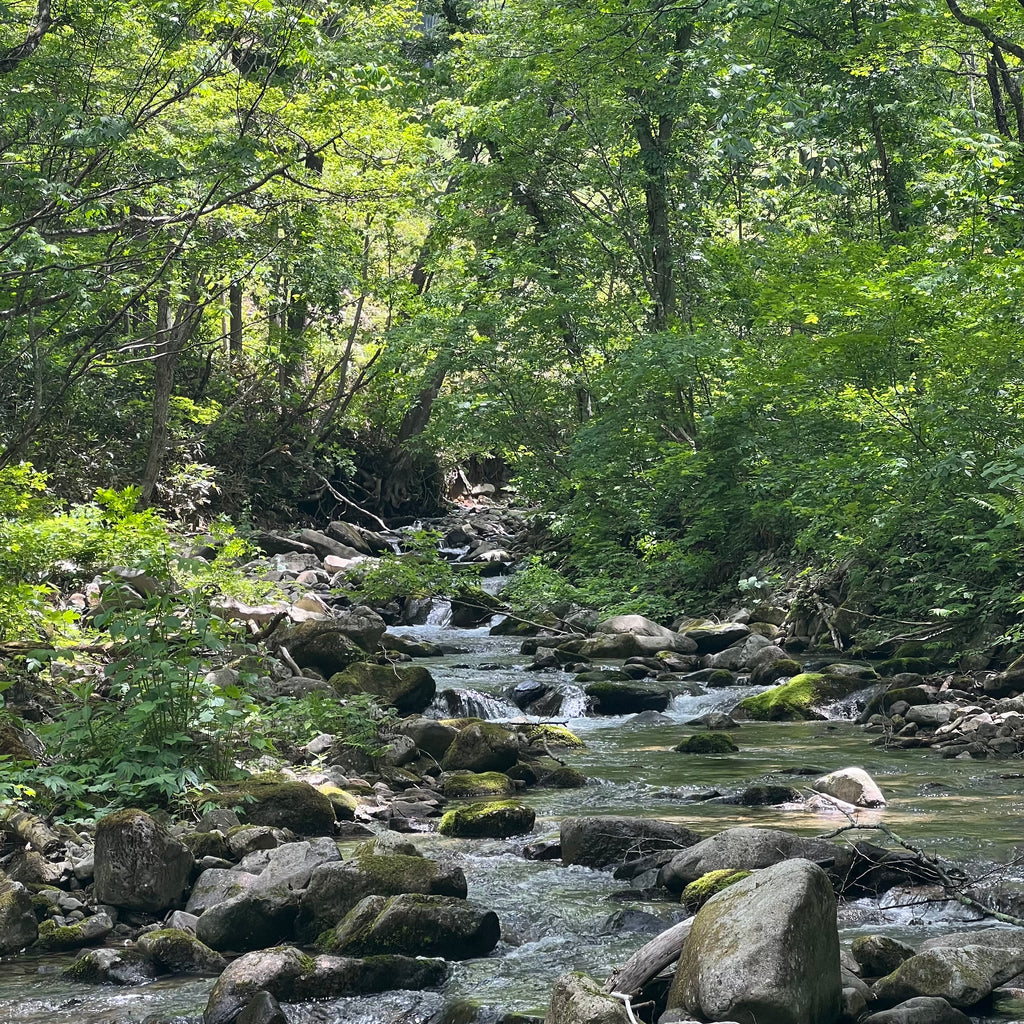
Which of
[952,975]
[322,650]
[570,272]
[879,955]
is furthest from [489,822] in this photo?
[570,272]

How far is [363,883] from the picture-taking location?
5.02m

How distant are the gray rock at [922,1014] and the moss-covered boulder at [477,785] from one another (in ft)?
15.2

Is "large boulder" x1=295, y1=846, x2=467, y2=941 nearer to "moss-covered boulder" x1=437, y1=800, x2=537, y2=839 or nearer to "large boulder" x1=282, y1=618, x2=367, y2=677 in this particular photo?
"moss-covered boulder" x1=437, y1=800, x2=537, y2=839

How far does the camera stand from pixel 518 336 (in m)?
19.4

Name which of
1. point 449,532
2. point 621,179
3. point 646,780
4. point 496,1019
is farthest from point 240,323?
point 496,1019

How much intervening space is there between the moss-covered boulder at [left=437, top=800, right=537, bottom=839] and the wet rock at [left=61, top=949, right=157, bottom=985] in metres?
2.45

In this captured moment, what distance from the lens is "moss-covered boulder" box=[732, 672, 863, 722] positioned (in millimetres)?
10922

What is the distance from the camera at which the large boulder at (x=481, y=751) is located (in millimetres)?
8547

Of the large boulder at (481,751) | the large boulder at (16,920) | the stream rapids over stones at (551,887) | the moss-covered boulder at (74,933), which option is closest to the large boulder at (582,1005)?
the stream rapids over stones at (551,887)

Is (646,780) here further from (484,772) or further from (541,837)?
(541,837)

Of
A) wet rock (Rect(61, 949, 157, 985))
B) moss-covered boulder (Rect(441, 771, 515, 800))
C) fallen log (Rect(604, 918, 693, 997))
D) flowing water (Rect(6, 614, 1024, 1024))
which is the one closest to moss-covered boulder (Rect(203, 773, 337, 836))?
flowing water (Rect(6, 614, 1024, 1024))

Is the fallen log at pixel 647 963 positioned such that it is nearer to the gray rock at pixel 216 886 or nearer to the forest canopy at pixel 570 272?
the gray rock at pixel 216 886

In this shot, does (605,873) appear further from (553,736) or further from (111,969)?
(553,736)

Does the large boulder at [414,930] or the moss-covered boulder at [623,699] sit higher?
the large boulder at [414,930]
